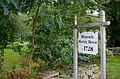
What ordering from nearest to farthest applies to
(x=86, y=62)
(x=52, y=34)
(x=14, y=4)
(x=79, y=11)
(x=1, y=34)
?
(x=14, y=4) → (x=1, y=34) → (x=79, y=11) → (x=52, y=34) → (x=86, y=62)

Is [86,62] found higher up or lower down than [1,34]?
lower down

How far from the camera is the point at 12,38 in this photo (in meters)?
5.62

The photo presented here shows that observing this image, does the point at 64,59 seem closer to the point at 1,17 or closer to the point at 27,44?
the point at 27,44

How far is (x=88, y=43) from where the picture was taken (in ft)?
12.2

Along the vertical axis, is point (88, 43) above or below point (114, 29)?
below

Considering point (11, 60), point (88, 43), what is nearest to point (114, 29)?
point (11, 60)

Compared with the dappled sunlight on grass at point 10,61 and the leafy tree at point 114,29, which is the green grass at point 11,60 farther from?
the leafy tree at point 114,29

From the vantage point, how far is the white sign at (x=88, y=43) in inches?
141

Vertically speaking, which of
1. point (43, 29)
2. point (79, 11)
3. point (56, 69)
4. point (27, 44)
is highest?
point (79, 11)

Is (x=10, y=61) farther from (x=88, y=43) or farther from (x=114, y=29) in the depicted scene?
(x=114, y=29)

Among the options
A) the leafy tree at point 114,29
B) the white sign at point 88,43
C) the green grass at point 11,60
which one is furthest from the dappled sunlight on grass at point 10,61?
the leafy tree at point 114,29

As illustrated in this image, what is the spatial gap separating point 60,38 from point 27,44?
0.97m

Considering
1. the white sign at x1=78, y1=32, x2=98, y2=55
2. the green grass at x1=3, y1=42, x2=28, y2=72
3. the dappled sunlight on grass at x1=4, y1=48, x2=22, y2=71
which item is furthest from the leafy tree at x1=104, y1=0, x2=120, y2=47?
the white sign at x1=78, y1=32, x2=98, y2=55

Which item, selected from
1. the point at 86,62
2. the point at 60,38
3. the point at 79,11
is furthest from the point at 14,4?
the point at 86,62
